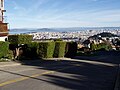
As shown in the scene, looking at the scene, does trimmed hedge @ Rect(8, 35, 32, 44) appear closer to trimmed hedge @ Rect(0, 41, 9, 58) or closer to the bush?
trimmed hedge @ Rect(0, 41, 9, 58)

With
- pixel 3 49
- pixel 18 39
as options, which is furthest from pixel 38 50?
pixel 3 49

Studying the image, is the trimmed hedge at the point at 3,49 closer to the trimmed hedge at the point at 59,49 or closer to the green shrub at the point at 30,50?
the green shrub at the point at 30,50

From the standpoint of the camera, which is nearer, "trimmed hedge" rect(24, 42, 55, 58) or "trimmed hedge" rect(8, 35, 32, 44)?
"trimmed hedge" rect(8, 35, 32, 44)

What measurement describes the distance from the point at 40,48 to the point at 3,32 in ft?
17.1

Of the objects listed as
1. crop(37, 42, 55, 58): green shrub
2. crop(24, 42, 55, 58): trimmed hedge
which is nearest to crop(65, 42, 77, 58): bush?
crop(24, 42, 55, 58): trimmed hedge

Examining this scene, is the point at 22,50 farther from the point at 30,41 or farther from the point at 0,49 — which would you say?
the point at 0,49

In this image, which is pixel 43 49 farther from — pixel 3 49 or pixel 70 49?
pixel 70 49

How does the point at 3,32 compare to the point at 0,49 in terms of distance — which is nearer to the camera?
the point at 0,49

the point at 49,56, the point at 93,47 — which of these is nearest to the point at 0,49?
the point at 49,56

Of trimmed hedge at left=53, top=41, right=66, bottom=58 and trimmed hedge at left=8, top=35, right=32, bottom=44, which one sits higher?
trimmed hedge at left=8, top=35, right=32, bottom=44

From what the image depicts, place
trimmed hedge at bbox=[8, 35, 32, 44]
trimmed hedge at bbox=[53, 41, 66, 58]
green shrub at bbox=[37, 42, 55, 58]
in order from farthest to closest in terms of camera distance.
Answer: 1. trimmed hedge at bbox=[53, 41, 66, 58]
2. green shrub at bbox=[37, 42, 55, 58]
3. trimmed hedge at bbox=[8, 35, 32, 44]

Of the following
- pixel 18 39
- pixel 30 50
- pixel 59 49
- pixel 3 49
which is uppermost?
pixel 18 39

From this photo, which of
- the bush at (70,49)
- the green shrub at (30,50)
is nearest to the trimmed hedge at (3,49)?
the green shrub at (30,50)

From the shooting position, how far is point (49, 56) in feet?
132
